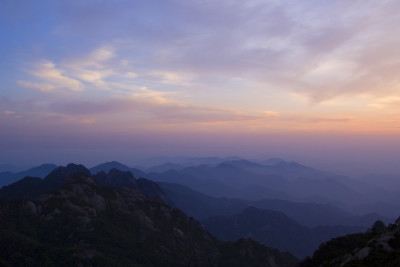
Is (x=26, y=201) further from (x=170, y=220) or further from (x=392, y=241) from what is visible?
(x=392, y=241)

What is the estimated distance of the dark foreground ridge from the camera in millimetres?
109688

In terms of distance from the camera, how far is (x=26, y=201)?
141 meters

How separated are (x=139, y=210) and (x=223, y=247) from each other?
5801 cm

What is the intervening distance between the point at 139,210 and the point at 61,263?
7535 centimetres

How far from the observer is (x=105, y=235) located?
454 feet

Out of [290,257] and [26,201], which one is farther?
[290,257]

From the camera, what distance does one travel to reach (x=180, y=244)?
166000 millimetres

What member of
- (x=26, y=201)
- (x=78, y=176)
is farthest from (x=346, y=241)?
(x=78, y=176)

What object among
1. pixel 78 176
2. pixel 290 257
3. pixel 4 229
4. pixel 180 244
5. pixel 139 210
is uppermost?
pixel 78 176

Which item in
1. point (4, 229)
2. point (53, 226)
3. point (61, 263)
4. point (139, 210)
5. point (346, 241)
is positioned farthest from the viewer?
point (139, 210)

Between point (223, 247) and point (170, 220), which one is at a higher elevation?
point (170, 220)

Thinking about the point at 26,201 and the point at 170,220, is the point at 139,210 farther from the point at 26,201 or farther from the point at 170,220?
the point at 26,201

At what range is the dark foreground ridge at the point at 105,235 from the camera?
110 metres

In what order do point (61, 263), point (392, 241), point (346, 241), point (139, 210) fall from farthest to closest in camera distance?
point (139, 210) → point (61, 263) → point (346, 241) → point (392, 241)
